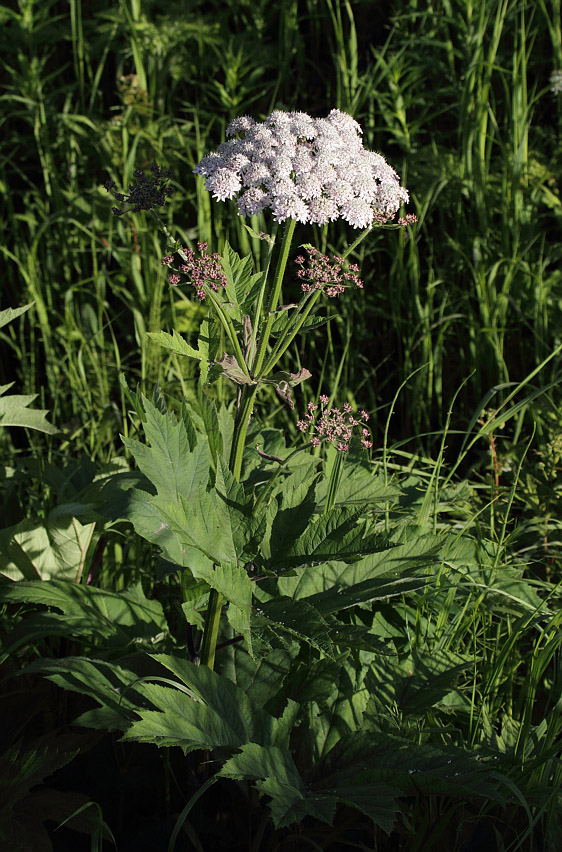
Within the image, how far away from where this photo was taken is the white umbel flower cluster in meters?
1.20

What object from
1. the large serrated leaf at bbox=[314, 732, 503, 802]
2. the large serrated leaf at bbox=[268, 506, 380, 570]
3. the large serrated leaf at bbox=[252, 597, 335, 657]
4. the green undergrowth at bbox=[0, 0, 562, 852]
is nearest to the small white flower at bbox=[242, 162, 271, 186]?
the green undergrowth at bbox=[0, 0, 562, 852]

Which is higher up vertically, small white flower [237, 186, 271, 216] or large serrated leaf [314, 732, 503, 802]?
small white flower [237, 186, 271, 216]

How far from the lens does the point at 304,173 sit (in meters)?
1.21

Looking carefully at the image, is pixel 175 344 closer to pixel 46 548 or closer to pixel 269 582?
pixel 269 582

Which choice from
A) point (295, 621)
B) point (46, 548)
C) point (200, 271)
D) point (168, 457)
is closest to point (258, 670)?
point (295, 621)

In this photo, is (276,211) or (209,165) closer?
(276,211)

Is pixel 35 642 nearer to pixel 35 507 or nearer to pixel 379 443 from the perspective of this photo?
pixel 35 507

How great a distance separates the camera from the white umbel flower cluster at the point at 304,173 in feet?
3.93

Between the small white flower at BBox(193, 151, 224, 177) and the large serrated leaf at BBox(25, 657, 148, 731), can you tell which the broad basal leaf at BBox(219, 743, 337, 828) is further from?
the small white flower at BBox(193, 151, 224, 177)

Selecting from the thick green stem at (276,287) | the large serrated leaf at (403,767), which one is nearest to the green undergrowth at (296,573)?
the large serrated leaf at (403,767)

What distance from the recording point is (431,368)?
91.4 inches

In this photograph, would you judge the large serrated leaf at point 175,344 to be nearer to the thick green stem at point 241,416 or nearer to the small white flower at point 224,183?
the thick green stem at point 241,416

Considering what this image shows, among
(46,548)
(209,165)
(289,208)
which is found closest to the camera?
(289,208)

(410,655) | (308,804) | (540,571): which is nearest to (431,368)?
(540,571)
